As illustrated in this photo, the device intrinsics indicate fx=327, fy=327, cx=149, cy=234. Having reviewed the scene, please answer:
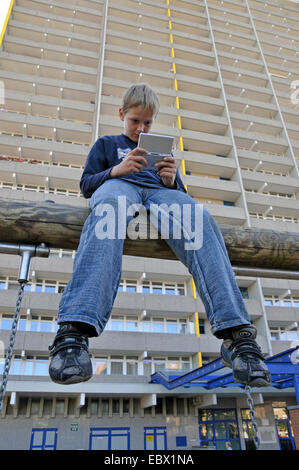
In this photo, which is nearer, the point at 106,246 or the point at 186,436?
the point at 106,246

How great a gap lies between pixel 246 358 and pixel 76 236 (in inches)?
34.3

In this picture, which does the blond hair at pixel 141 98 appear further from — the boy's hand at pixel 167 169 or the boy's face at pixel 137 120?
the boy's hand at pixel 167 169

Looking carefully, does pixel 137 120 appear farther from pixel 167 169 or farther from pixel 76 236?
pixel 76 236

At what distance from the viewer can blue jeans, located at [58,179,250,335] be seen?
3.24 ft

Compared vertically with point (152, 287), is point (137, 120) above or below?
below

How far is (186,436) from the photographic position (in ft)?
51.2

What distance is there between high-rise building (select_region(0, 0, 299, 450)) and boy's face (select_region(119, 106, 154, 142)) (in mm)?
14612

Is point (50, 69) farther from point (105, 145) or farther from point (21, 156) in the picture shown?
point (105, 145)

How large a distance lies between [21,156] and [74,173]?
3.86 metres

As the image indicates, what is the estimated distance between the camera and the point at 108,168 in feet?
5.64

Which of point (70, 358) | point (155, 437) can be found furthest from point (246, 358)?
point (155, 437)

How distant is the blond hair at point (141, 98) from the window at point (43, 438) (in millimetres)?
16541

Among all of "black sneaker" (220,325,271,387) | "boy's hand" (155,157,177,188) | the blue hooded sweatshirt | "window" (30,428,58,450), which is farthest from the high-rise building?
"black sneaker" (220,325,271,387)
